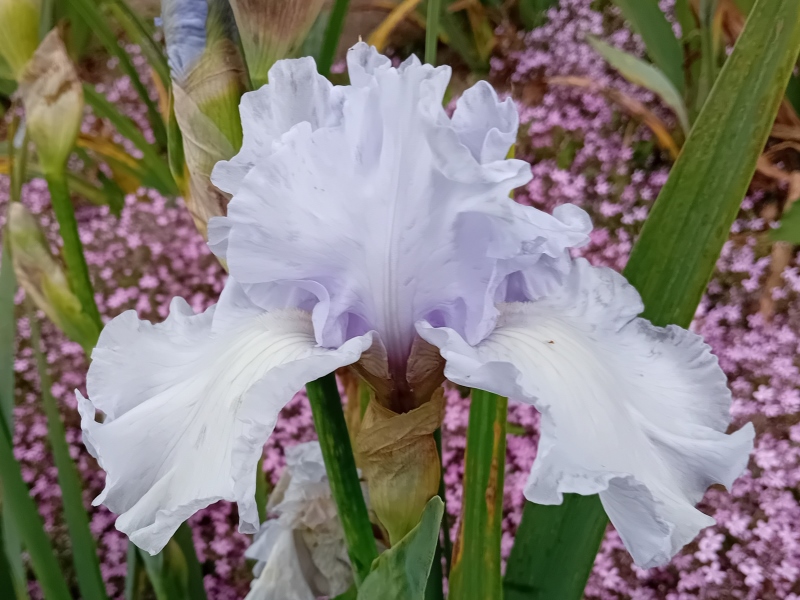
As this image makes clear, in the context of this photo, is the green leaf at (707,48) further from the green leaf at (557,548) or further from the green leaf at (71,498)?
the green leaf at (71,498)

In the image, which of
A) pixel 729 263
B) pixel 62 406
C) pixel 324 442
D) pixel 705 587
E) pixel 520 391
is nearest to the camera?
pixel 520 391

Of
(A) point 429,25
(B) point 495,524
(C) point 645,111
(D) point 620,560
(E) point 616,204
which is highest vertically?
(A) point 429,25

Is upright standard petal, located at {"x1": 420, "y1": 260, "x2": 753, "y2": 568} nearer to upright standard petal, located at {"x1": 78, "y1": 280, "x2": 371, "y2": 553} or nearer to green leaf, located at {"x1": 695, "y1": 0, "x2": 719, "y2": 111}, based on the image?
upright standard petal, located at {"x1": 78, "y1": 280, "x2": 371, "y2": 553}

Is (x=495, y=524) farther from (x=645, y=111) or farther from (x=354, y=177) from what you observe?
(x=645, y=111)

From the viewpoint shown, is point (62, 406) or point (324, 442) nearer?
point (324, 442)

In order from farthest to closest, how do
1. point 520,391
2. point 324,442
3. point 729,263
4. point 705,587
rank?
point 729,263 < point 705,587 < point 324,442 < point 520,391

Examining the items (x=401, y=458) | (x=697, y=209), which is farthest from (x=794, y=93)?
(x=401, y=458)

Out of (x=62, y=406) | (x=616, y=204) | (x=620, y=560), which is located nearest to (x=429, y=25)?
(x=616, y=204)
